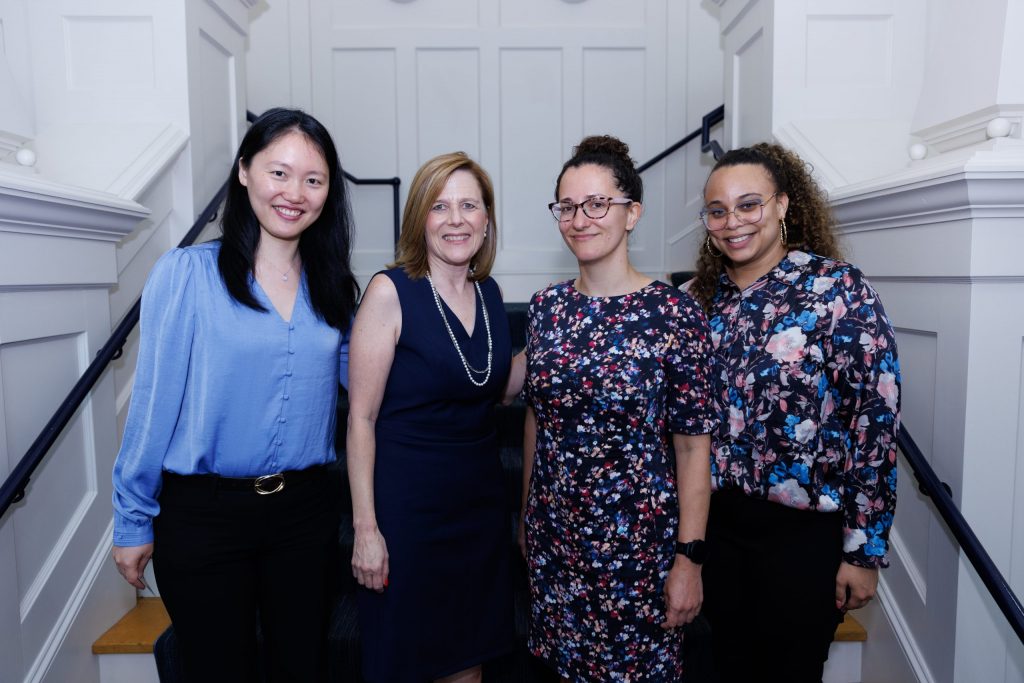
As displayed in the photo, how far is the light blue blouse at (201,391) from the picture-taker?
1.44 metres

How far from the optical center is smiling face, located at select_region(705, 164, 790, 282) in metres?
1.62

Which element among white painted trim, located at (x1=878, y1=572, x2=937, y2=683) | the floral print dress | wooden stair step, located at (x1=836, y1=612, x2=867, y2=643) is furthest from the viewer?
wooden stair step, located at (x1=836, y1=612, x2=867, y2=643)

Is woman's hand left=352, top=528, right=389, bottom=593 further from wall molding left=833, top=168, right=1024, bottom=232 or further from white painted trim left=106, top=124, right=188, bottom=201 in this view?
wall molding left=833, top=168, right=1024, bottom=232

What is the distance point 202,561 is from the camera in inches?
56.7

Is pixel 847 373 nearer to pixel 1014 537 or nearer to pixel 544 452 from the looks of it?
pixel 544 452

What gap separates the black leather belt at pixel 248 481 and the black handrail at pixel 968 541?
1.58 metres

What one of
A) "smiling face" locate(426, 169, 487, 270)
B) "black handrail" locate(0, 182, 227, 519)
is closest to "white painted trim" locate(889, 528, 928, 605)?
"smiling face" locate(426, 169, 487, 270)

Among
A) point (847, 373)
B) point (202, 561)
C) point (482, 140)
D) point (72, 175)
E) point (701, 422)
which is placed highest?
point (482, 140)

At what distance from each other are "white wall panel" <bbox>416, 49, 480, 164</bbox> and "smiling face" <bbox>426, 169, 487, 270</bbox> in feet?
9.11

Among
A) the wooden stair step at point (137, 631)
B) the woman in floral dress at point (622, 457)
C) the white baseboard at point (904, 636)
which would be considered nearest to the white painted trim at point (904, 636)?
the white baseboard at point (904, 636)

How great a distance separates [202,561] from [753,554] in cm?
124

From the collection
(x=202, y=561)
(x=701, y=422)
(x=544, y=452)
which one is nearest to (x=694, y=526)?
(x=701, y=422)

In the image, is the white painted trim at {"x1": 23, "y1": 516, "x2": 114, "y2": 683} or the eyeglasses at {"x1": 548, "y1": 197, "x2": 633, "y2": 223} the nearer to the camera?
the eyeglasses at {"x1": 548, "y1": 197, "x2": 633, "y2": 223}

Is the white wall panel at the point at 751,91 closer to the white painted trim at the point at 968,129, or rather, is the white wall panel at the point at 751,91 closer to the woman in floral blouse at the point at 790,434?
the white painted trim at the point at 968,129
